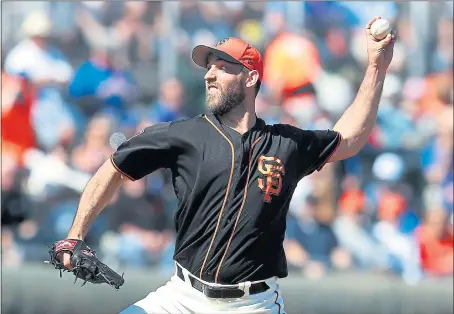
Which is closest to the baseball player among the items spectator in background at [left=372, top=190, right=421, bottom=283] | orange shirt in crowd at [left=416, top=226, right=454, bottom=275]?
spectator in background at [left=372, top=190, right=421, bottom=283]

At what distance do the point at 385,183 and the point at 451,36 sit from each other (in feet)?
5.64

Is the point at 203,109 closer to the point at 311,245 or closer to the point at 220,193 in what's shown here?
the point at 311,245

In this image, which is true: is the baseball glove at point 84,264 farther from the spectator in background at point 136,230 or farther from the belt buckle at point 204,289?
the spectator in background at point 136,230

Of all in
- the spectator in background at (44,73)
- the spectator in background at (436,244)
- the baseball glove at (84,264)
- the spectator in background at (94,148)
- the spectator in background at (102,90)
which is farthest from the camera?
the spectator in background at (102,90)

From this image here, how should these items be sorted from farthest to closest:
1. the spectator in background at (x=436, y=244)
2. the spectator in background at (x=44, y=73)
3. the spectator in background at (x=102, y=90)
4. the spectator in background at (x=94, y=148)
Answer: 1. the spectator in background at (x=102, y=90)
2. the spectator in background at (x=44, y=73)
3. the spectator in background at (x=94, y=148)
4. the spectator in background at (x=436, y=244)

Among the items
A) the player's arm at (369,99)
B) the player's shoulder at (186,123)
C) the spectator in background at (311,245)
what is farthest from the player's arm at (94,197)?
the spectator in background at (311,245)

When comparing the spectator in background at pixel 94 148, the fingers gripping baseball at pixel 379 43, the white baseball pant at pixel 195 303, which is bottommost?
the white baseball pant at pixel 195 303

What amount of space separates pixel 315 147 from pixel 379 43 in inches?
25.7

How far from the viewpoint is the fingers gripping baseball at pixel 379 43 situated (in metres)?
4.50

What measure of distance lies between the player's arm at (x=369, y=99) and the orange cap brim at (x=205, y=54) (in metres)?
0.69

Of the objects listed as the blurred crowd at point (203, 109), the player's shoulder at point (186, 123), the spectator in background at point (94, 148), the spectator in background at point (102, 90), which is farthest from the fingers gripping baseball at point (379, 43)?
the spectator in background at point (102, 90)

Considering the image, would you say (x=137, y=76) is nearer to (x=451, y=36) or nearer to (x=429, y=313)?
(x=451, y=36)

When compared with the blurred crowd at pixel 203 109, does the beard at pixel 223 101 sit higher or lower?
lower

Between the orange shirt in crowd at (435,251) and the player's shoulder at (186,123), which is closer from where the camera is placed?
the player's shoulder at (186,123)
